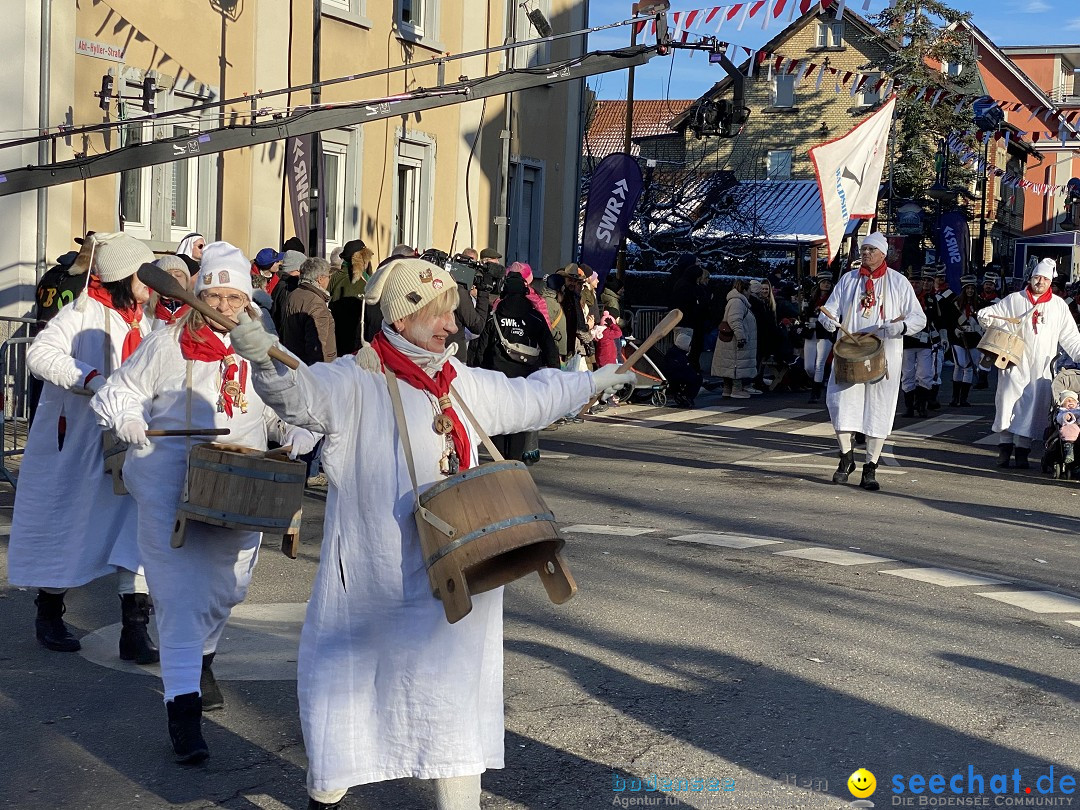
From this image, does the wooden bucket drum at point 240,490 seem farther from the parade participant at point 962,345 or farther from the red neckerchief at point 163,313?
the parade participant at point 962,345

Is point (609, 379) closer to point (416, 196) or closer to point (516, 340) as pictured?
point (516, 340)

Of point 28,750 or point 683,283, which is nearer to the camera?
point 28,750

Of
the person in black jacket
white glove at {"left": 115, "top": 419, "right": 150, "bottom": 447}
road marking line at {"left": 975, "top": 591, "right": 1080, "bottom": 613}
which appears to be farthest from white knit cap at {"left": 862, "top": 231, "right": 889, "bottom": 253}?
white glove at {"left": 115, "top": 419, "right": 150, "bottom": 447}

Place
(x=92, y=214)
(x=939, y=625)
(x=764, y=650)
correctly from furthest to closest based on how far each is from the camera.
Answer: (x=92, y=214), (x=939, y=625), (x=764, y=650)

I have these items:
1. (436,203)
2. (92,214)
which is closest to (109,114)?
(92,214)

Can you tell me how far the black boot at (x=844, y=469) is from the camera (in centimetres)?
1309

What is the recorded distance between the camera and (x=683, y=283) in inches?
893

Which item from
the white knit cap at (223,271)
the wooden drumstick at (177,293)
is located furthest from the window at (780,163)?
the wooden drumstick at (177,293)

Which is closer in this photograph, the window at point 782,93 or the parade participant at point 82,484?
the parade participant at point 82,484

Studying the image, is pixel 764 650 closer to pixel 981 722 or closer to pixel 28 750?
pixel 981 722

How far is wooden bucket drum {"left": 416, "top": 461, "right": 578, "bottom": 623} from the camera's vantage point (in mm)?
4062

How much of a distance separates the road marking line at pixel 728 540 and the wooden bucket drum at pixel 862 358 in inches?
128

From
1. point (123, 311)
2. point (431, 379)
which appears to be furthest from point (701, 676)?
point (123, 311)

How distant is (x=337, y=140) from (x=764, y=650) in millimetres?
14630
